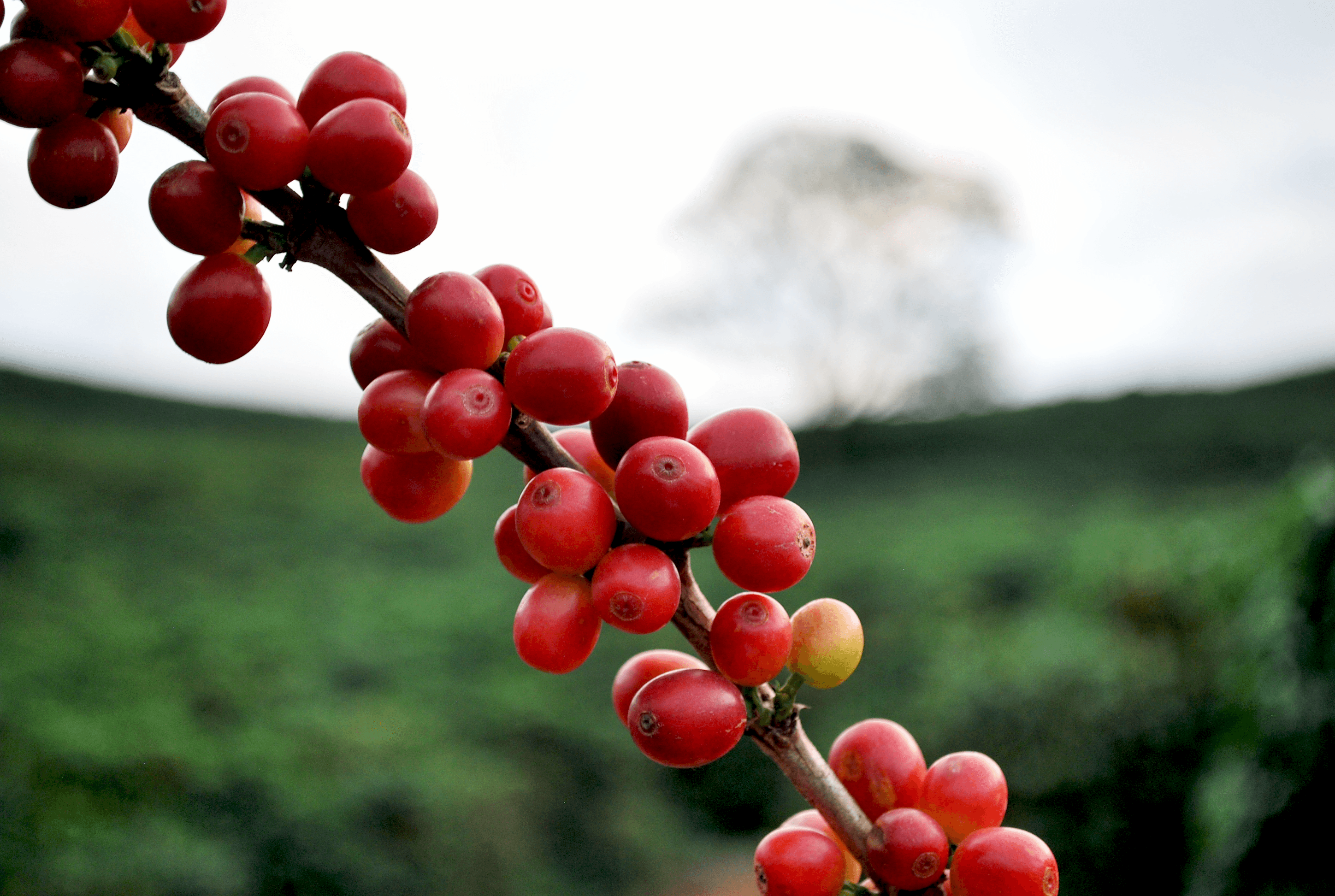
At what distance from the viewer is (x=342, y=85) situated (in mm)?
540

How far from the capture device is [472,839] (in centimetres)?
377

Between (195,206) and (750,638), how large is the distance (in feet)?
1.39

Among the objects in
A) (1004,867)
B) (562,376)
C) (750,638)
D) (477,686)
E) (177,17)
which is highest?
(477,686)

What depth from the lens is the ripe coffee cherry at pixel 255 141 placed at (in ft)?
1.54

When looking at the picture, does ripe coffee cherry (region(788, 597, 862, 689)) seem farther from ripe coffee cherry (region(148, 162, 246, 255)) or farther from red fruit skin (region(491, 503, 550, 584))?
ripe coffee cherry (region(148, 162, 246, 255))

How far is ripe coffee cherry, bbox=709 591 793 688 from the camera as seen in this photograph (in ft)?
1.82

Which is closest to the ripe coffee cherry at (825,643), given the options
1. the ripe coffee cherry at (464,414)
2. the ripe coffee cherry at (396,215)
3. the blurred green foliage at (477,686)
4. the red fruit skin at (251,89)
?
the ripe coffee cherry at (464,414)

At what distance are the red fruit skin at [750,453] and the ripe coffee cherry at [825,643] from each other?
0.10 meters

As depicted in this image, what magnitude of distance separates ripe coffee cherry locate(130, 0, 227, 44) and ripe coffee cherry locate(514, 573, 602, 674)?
38 centimetres

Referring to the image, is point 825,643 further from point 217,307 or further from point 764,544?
point 217,307

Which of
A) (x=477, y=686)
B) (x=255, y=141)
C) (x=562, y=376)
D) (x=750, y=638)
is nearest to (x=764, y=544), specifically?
(x=750, y=638)

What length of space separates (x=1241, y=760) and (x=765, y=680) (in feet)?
9.38

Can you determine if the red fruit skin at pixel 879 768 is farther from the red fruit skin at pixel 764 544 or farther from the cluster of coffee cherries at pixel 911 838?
the red fruit skin at pixel 764 544

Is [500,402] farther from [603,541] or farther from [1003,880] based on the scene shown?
[1003,880]
